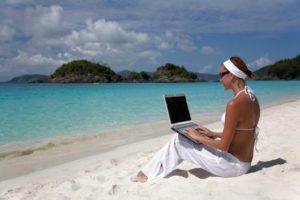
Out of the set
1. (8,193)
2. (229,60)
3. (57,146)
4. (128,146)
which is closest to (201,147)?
(229,60)

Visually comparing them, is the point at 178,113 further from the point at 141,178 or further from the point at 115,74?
the point at 115,74

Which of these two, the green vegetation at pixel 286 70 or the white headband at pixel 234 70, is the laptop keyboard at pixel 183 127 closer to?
the white headband at pixel 234 70

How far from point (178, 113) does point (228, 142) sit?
2.52 feet

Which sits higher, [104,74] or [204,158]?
[104,74]

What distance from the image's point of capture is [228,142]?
4.50 meters

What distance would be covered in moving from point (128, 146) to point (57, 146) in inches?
78.6

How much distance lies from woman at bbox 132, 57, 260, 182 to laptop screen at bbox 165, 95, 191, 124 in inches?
8.6

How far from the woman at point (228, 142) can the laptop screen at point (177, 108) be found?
0.22 metres

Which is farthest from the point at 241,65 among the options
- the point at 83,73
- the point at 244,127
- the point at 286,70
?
the point at 286,70

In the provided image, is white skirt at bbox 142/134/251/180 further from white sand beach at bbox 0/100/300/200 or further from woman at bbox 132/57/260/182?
white sand beach at bbox 0/100/300/200

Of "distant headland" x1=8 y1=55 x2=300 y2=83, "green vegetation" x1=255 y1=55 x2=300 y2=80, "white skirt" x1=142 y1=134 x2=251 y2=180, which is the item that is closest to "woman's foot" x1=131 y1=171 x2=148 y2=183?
"white skirt" x1=142 y1=134 x2=251 y2=180

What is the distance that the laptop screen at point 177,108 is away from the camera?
Answer: 4.84 metres

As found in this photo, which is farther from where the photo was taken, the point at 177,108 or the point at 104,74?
the point at 104,74

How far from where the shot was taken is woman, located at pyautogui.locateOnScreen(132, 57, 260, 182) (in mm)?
4473
